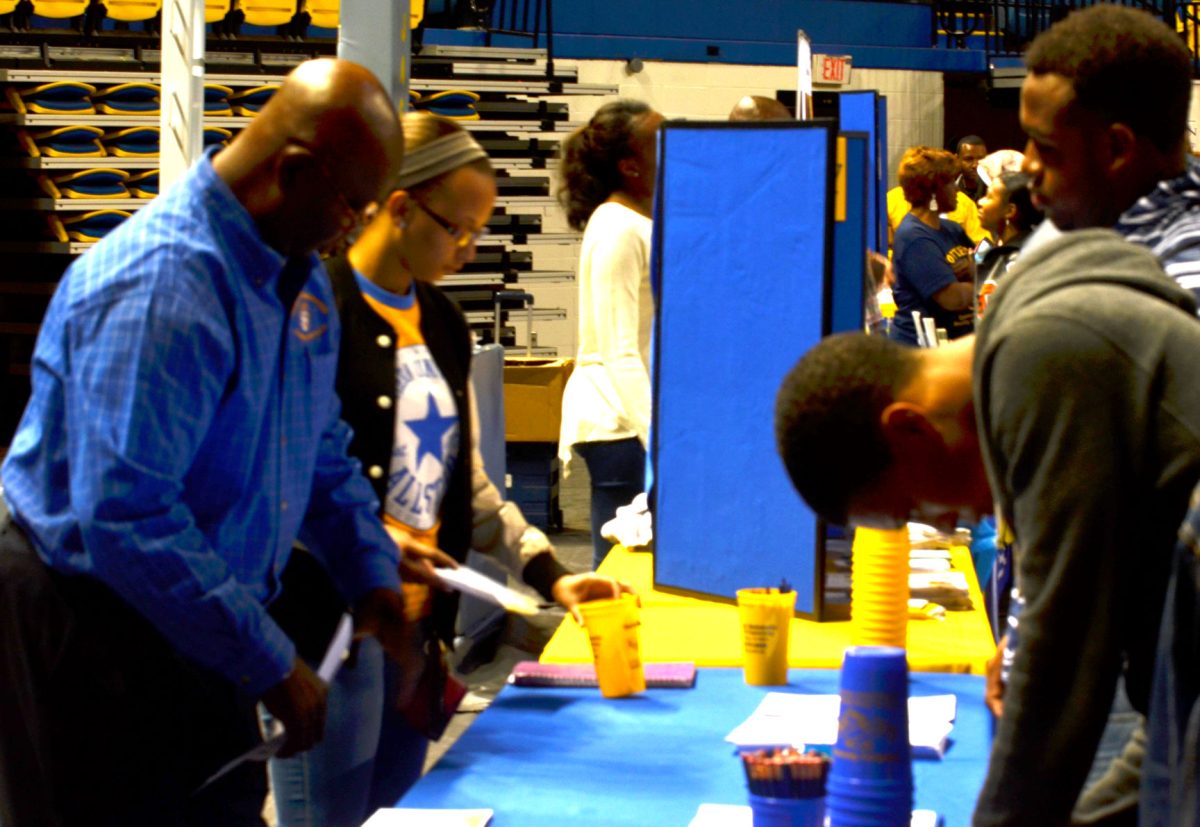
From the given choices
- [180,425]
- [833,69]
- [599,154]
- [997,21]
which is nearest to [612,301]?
[599,154]

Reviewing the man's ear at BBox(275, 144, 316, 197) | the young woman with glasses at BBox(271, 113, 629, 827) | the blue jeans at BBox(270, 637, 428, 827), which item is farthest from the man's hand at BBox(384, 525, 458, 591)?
the man's ear at BBox(275, 144, 316, 197)

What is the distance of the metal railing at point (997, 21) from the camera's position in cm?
1638

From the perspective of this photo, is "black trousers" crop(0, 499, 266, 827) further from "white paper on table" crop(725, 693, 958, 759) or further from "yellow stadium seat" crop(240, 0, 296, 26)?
"yellow stadium seat" crop(240, 0, 296, 26)

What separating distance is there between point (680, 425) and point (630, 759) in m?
1.16

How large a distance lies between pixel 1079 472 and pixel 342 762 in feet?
4.06

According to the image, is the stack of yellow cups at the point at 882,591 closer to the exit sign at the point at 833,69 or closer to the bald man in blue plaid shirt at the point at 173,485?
the bald man in blue plaid shirt at the point at 173,485

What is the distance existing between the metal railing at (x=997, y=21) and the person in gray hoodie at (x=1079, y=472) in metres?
15.9

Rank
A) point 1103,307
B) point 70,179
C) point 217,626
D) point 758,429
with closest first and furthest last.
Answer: point 1103,307 < point 217,626 < point 758,429 < point 70,179

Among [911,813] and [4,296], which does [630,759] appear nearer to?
[911,813]

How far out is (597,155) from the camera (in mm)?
3582

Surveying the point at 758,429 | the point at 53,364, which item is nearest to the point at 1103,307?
the point at 53,364

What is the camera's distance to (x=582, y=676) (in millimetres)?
2469

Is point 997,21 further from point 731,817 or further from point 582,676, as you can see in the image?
point 731,817

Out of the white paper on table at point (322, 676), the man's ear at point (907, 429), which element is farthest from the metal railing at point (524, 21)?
the man's ear at point (907, 429)
